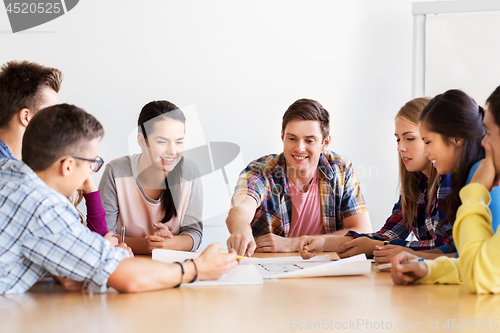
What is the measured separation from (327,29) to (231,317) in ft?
8.04

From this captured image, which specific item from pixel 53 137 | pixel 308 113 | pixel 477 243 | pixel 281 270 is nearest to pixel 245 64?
pixel 308 113

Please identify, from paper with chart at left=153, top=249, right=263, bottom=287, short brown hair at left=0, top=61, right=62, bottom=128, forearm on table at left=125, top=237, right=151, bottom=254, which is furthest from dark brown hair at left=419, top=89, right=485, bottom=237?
short brown hair at left=0, top=61, right=62, bottom=128

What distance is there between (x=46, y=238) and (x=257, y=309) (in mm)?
417

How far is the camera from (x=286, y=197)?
1.94 metres

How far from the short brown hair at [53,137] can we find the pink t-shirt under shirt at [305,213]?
116 cm

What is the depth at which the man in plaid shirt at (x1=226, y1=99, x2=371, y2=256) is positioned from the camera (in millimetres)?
1916

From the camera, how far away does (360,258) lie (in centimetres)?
122

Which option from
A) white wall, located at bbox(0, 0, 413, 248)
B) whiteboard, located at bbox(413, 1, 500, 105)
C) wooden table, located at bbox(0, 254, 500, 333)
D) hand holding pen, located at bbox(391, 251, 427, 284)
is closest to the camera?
wooden table, located at bbox(0, 254, 500, 333)

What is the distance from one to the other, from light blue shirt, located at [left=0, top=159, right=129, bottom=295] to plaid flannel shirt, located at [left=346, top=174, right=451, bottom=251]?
2.95 ft

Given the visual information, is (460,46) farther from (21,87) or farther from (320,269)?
(21,87)

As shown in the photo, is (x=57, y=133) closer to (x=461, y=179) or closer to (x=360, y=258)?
(x=360, y=258)

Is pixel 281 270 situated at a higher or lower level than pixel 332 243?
higher

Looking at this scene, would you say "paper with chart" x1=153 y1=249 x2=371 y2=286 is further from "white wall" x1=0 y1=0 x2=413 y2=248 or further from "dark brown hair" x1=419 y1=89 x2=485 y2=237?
"white wall" x1=0 y1=0 x2=413 y2=248

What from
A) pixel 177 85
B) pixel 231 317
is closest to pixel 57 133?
pixel 231 317
